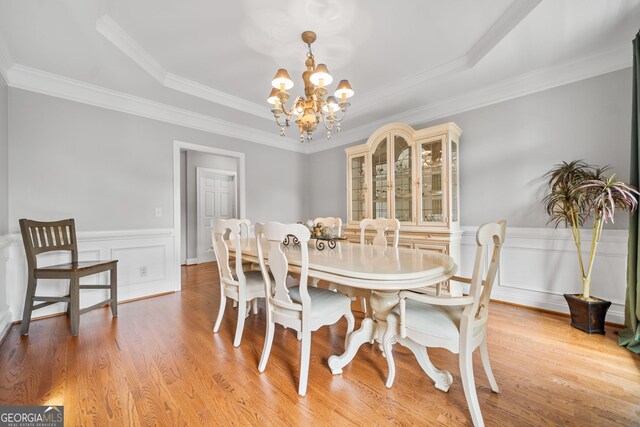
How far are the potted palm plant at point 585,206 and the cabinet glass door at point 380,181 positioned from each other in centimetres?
171

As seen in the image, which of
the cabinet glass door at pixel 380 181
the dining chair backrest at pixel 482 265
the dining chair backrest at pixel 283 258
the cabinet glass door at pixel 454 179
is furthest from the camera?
the cabinet glass door at pixel 380 181

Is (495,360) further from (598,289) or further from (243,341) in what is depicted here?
(243,341)

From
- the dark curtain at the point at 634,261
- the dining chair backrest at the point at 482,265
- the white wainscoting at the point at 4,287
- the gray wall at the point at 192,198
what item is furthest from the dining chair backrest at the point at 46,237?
the dark curtain at the point at 634,261

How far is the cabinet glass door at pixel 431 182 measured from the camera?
10.2 ft

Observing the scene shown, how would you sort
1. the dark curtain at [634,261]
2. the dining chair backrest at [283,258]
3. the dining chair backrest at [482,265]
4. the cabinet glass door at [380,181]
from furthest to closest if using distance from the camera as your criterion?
the cabinet glass door at [380,181], the dark curtain at [634,261], the dining chair backrest at [283,258], the dining chair backrest at [482,265]

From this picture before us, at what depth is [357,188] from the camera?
399 cm

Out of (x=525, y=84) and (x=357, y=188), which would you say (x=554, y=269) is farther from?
(x=357, y=188)

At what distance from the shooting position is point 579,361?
1778mm

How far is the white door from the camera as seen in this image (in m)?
5.58

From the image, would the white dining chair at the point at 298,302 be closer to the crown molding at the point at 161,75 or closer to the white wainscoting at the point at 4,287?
the crown molding at the point at 161,75

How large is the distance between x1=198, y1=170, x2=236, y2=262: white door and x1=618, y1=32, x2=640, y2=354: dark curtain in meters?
5.74

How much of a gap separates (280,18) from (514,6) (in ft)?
5.70

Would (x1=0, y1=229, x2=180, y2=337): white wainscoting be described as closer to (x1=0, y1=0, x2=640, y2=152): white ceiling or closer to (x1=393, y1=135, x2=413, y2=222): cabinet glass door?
(x1=0, y1=0, x2=640, y2=152): white ceiling

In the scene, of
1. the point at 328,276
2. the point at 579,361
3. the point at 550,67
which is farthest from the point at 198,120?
the point at 579,361
